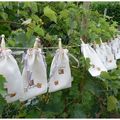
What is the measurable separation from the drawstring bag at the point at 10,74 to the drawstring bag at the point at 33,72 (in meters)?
0.07

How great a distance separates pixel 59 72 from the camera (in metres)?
1.96

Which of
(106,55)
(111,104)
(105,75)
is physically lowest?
(111,104)

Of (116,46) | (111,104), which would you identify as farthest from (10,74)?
(116,46)

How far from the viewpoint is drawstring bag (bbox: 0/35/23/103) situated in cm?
175

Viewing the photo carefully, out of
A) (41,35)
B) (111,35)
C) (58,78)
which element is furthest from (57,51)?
(111,35)

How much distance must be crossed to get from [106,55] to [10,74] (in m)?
1.05

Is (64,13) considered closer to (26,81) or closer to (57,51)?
(57,51)

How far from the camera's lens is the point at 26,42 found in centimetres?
207

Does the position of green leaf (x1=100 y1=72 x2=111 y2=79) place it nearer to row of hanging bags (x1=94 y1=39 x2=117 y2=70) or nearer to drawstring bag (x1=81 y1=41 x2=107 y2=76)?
drawstring bag (x1=81 y1=41 x2=107 y2=76)

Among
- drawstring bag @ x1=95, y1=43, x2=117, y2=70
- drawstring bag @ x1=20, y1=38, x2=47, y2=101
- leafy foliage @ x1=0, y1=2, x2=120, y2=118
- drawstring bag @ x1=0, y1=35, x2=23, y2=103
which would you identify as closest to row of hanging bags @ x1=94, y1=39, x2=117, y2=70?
drawstring bag @ x1=95, y1=43, x2=117, y2=70

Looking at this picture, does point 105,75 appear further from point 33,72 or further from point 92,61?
point 33,72

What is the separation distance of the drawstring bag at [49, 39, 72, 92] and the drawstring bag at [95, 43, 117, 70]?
1.70 feet

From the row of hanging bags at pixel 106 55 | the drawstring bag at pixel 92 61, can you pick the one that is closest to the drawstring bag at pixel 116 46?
the row of hanging bags at pixel 106 55

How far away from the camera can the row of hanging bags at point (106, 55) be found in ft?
8.18
